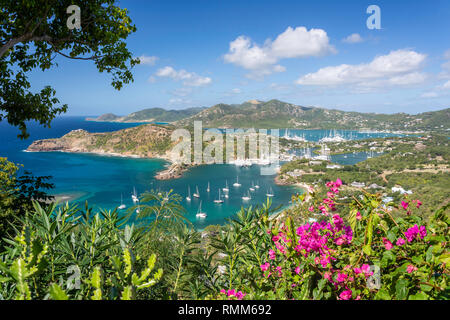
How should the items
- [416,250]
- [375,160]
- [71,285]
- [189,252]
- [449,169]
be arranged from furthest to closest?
[375,160], [449,169], [189,252], [416,250], [71,285]

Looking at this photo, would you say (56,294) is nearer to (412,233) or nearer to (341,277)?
(341,277)

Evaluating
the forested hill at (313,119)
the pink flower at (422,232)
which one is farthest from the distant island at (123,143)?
the pink flower at (422,232)

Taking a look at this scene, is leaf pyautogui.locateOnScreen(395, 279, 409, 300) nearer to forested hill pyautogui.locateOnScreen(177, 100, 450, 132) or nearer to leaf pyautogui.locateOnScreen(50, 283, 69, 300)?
leaf pyautogui.locateOnScreen(50, 283, 69, 300)

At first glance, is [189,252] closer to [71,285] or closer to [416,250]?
[71,285]

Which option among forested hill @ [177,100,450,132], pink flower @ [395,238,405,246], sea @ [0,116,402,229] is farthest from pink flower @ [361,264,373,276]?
forested hill @ [177,100,450,132]

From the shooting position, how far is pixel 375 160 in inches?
2527

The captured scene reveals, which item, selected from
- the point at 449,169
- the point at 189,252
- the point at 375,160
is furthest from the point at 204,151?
the point at 189,252
